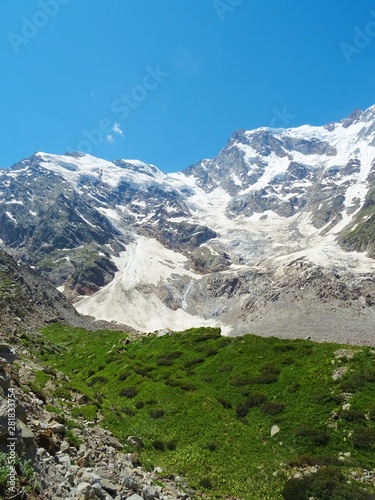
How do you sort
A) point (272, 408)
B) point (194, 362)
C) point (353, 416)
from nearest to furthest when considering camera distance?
point (353, 416), point (272, 408), point (194, 362)

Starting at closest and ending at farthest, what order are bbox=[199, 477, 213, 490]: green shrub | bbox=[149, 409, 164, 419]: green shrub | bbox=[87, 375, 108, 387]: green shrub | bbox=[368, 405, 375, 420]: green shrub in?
bbox=[199, 477, 213, 490]: green shrub
bbox=[368, 405, 375, 420]: green shrub
bbox=[149, 409, 164, 419]: green shrub
bbox=[87, 375, 108, 387]: green shrub

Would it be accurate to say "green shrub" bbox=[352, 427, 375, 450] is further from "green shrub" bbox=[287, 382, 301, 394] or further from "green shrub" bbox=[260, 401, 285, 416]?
"green shrub" bbox=[287, 382, 301, 394]

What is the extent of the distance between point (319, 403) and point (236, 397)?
20.9 ft

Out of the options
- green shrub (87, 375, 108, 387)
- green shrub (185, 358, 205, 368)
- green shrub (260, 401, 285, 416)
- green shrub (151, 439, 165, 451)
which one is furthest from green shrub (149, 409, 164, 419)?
green shrub (185, 358, 205, 368)

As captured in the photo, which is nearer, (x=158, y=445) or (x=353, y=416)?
(x=158, y=445)

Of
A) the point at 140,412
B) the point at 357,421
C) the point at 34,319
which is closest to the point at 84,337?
the point at 34,319

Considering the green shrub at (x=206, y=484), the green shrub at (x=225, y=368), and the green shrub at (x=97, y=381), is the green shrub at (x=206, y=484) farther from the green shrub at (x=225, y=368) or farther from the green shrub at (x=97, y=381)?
the green shrub at (x=97, y=381)

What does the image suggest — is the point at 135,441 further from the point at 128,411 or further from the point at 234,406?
the point at 234,406

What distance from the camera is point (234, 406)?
95.1 ft

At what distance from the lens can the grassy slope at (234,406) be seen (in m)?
21.0

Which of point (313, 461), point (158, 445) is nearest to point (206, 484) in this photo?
point (158, 445)

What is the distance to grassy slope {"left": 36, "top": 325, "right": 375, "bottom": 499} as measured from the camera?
68.9 ft

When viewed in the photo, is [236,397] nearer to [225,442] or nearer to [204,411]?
[204,411]

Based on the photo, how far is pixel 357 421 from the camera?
23.8 meters
